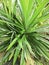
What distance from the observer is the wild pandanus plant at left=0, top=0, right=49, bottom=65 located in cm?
275

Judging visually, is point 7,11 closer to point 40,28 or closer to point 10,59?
point 40,28

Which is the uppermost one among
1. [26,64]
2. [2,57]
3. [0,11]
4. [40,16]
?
[0,11]

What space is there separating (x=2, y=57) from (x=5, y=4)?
792 millimetres

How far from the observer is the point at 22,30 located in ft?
9.33

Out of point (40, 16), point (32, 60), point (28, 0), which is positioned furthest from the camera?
point (32, 60)

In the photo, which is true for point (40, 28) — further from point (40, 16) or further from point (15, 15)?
point (15, 15)

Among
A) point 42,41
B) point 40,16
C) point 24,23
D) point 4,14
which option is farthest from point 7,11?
point 42,41

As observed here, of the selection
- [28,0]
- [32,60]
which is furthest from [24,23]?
[32,60]

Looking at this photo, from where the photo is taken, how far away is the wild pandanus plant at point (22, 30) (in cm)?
275

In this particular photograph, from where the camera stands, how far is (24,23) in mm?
2818

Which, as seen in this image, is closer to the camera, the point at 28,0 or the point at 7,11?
the point at 28,0

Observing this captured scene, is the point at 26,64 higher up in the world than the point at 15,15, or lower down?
lower down

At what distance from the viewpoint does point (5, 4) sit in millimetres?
2820

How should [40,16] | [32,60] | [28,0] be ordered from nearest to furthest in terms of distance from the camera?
[28,0], [40,16], [32,60]
